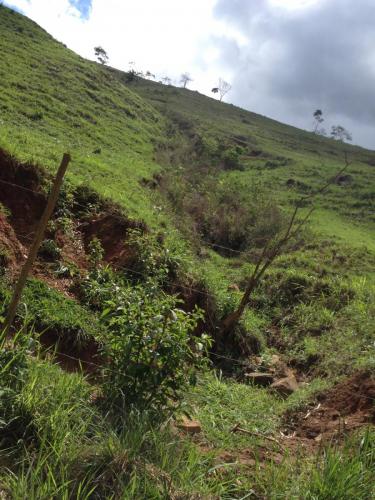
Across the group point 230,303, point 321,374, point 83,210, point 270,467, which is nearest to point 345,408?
point 321,374

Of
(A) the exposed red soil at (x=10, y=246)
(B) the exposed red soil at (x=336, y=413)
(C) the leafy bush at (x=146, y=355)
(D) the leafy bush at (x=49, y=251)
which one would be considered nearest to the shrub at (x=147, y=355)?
(C) the leafy bush at (x=146, y=355)

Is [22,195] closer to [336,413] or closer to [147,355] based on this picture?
[147,355]

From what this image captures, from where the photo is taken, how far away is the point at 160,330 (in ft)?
13.5

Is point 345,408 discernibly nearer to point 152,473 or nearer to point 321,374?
point 321,374

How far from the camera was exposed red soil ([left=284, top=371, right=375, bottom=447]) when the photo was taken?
5520 millimetres

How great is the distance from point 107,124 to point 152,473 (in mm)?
18605

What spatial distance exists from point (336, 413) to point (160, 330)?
10.4ft

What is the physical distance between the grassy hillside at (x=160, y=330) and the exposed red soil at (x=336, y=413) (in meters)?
0.03

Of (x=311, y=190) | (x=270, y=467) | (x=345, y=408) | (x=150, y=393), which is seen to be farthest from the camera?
(x=311, y=190)

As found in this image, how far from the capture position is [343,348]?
29.4 ft

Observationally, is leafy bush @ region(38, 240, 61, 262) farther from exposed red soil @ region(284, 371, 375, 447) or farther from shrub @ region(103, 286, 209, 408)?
exposed red soil @ region(284, 371, 375, 447)

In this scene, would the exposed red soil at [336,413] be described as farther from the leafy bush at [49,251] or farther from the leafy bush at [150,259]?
the leafy bush at [49,251]

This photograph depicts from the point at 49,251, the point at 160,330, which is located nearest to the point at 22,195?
the point at 49,251

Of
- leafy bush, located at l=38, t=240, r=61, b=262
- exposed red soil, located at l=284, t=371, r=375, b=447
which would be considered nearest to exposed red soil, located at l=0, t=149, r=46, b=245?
leafy bush, located at l=38, t=240, r=61, b=262
